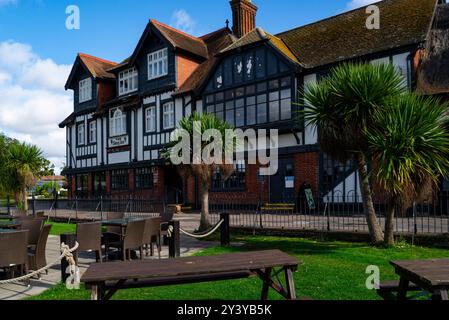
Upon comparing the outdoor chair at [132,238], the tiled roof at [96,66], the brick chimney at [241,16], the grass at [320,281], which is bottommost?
the grass at [320,281]

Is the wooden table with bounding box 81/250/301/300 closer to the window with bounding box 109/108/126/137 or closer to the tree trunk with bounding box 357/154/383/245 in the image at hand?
the tree trunk with bounding box 357/154/383/245

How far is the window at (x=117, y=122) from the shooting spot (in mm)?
26678

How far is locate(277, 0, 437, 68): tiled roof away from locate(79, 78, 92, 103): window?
47.7ft

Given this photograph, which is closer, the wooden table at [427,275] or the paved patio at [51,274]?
the wooden table at [427,275]

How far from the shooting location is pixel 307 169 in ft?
61.7

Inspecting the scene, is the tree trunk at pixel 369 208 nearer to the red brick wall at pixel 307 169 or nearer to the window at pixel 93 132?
the red brick wall at pixel 307 169

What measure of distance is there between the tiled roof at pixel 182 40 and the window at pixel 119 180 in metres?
8.60

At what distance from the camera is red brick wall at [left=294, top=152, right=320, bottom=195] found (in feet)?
60.8

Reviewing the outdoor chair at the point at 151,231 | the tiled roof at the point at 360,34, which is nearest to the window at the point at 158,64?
the tiled roof at the point at 360,34

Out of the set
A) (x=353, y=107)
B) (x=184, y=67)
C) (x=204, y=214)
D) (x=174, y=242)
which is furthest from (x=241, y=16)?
(x=174, y=242)

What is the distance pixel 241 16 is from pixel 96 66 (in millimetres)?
11333
